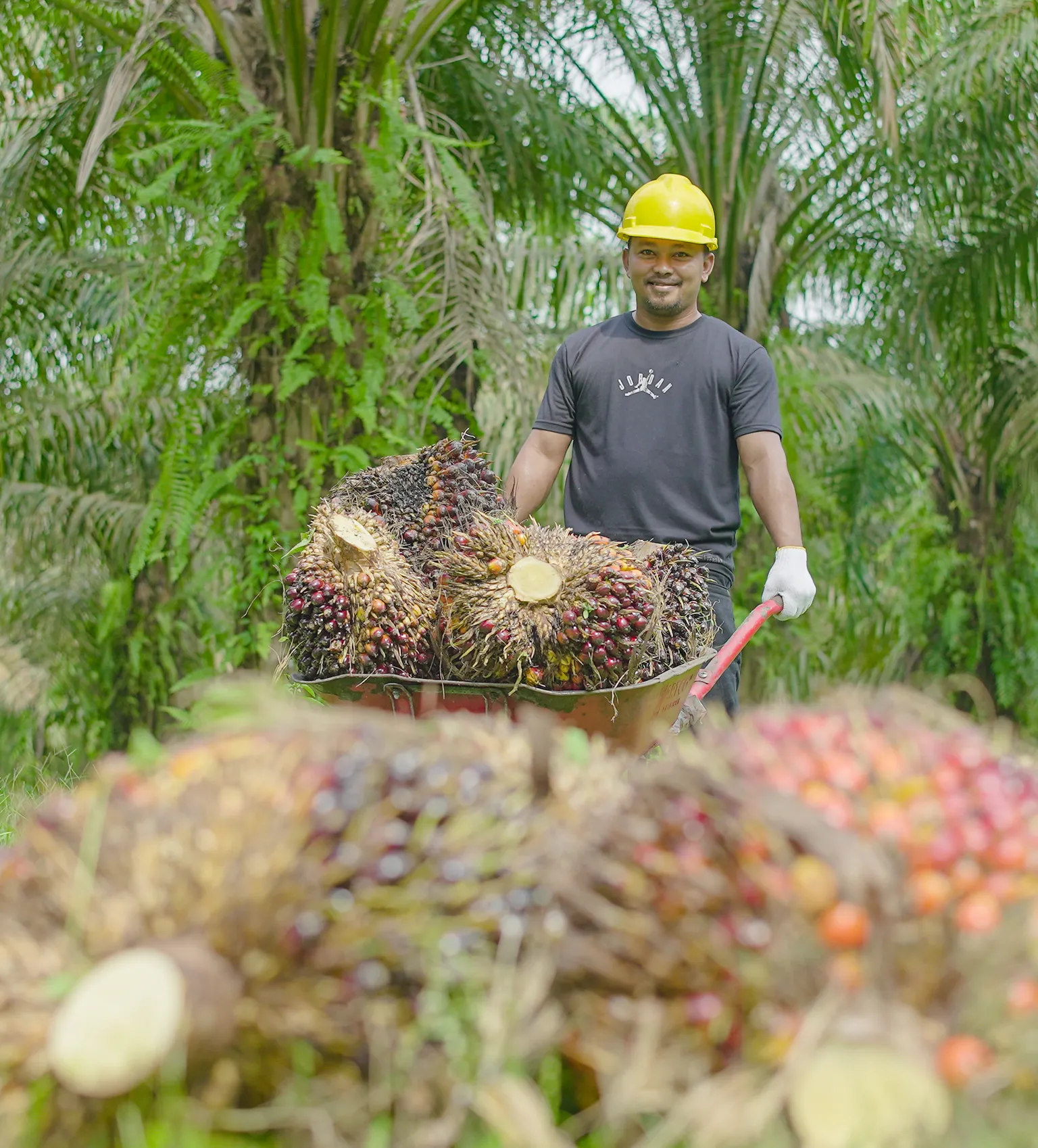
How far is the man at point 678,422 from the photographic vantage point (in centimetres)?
327

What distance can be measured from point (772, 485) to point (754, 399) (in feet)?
0.86

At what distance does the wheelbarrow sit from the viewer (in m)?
2.34

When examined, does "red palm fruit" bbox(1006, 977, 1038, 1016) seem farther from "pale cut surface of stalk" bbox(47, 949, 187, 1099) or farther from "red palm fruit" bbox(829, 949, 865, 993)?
"pale cut surface of stalk" bbox(47, 949, 187, 1099)

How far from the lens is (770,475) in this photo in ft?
10.6

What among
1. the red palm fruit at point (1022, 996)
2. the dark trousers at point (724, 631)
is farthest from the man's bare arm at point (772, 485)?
the red palm fruit at point (1022, 996)

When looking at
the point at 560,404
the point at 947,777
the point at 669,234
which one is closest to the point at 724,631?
the point at 560,404

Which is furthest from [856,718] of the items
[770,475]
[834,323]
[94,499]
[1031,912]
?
[834,323]

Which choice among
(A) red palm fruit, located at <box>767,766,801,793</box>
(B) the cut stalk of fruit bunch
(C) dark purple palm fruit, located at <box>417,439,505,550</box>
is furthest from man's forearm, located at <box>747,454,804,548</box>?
(B) the cut stalk of fruit bunch

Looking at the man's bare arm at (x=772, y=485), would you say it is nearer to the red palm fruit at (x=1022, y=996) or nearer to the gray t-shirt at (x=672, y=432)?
the gray t-shirt at (x=672, y=432)

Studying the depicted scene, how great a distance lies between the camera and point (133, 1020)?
0.93 meters

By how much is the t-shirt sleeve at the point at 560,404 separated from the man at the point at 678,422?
49 millimetres

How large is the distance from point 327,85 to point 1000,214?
189 inches

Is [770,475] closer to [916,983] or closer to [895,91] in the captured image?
[916,983]

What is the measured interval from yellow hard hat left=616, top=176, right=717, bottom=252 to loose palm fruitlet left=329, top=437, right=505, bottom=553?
99cm
